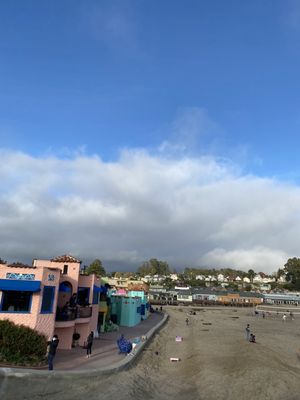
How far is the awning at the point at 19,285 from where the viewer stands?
20984 mm

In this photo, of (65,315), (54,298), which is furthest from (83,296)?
(54,298)

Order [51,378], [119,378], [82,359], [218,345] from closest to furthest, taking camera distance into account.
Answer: [51,378] → [119,378] → [82,359] → [218,345]

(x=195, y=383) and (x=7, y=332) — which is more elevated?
(x=7, y=332)

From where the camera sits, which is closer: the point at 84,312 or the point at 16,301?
the point at 16,301

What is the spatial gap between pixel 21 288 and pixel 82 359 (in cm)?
555

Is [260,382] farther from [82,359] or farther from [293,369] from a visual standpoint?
[82,359]

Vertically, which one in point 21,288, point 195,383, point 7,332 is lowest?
point 195,383

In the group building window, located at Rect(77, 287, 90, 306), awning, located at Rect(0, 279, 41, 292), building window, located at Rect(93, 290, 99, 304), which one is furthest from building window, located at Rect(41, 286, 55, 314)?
building window, located at Rect(93, 290, 99, 304)

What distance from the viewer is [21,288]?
2108 cm

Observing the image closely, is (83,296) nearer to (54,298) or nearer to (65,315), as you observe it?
(65,315)

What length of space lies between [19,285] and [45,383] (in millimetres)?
5681

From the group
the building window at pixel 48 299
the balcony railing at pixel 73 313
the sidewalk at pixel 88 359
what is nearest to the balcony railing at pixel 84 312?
the balcony railing at pixel 73 313

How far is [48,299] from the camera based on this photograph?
22.3 meters

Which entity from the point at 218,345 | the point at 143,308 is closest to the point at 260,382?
the point at 218,345
